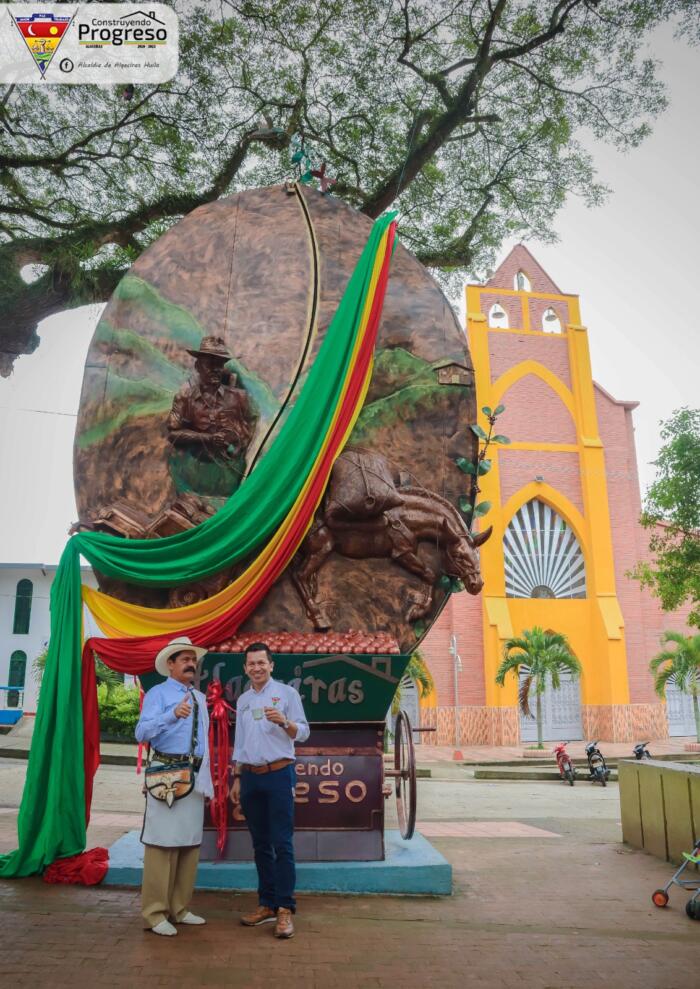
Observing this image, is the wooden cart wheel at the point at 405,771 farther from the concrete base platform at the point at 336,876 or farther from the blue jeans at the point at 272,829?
the blue jeans at the point at 272,829

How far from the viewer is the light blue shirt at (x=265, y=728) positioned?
467 centimetres

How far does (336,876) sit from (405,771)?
1059 millimetres

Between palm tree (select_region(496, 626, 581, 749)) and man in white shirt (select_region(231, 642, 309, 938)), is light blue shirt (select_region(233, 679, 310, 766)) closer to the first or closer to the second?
man in white shirt (select_region(231, 642, 309, 938))

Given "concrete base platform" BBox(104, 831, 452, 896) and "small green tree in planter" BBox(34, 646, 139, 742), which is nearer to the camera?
"concrete base platform" BBox(104, 831, 452, 896)

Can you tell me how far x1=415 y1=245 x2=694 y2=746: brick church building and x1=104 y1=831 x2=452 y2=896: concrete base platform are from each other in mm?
22672

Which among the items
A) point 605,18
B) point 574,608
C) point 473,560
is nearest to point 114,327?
point 473,560

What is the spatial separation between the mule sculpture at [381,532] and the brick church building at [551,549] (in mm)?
21827

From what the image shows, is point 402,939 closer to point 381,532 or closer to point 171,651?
point 171,651

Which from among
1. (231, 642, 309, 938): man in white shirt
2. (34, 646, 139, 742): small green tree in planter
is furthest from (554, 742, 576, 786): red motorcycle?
(231, 642, 309, 938): man in white shirt

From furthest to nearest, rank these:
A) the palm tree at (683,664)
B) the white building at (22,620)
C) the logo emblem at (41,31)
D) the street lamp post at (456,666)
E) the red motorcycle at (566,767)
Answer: the white building at (22,620) → the street lamp post at (456,666) → the palm tree at (683,664) → the red motorcycle at (566,767) → the logo emblem at (41,31)

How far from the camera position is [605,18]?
32.1 feet

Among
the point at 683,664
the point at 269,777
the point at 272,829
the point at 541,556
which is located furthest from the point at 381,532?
the point at 541,556

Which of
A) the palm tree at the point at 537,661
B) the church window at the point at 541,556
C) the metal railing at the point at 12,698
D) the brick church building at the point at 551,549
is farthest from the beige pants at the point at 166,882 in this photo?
the metal railing at the point at 12,698

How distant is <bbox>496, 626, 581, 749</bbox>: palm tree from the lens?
2533cm
